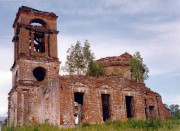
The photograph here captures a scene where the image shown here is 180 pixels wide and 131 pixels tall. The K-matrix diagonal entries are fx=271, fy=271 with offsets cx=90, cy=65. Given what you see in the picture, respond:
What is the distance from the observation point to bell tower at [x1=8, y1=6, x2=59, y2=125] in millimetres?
21359

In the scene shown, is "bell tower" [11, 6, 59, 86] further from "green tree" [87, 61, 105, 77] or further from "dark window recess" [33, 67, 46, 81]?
"green tree" [87, 61, 105, 77]

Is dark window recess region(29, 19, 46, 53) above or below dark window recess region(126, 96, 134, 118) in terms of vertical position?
above

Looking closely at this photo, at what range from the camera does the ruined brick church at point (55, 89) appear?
56.0 feet

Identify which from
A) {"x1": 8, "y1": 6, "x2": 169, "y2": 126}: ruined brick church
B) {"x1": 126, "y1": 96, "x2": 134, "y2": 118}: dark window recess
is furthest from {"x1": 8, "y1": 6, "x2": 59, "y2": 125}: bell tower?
{"x1": 126, "y1": 96, "x2": 134, "y2": 118}: dark window recess

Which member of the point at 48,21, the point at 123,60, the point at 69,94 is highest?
the point at 48,21

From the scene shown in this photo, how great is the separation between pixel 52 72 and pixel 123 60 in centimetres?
804

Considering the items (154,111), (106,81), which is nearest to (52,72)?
(106,81)

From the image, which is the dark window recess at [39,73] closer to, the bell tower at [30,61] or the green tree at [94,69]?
the bell tower at [30,61]

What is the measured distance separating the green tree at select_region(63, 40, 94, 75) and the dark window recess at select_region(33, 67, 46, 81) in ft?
6.38

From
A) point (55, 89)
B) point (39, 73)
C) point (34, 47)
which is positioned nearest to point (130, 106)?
point (55, 89)

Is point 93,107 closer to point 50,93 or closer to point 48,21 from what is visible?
point 50,93

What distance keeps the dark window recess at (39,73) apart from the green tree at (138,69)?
814cm

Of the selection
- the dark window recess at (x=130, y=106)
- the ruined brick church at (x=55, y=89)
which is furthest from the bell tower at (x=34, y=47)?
the dark window recess at (x=130, y=106)

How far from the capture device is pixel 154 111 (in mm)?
23328
